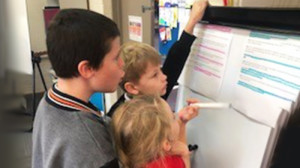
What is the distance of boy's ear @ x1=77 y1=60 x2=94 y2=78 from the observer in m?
0.63

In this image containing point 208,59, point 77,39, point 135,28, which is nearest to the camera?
point 77,39

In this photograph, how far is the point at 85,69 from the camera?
2.08ft

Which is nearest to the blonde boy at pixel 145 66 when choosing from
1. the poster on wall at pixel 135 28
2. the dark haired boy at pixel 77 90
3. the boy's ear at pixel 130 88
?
the boy's ear at pixel 130 88

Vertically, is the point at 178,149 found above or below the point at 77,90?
below

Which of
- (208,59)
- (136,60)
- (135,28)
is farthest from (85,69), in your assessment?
(135,28)

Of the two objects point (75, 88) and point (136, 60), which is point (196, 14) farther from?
point (75, 88)

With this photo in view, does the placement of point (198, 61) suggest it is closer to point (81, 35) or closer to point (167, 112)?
point (167, 112)

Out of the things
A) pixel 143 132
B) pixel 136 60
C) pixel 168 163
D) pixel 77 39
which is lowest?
pixel 168 163

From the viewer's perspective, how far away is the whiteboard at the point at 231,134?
2.26 feet

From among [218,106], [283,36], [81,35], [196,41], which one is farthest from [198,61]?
[81,35]

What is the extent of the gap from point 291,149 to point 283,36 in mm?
256

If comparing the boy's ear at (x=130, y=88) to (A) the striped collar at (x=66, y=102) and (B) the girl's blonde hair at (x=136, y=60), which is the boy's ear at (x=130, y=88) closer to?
(B) the girl's blonde hair at (x=136, y=60)

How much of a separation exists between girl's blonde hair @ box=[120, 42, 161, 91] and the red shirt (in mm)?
297

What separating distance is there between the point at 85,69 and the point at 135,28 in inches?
66.6
